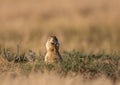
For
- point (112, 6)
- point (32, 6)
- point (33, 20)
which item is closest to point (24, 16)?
point (33, 20)

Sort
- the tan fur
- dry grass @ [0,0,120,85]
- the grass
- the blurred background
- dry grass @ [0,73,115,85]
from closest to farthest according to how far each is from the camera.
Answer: dry grass @ [0,73,115,85]
the grass
the tan fur
dry grass @ [0,0,120,85]
the blurred background

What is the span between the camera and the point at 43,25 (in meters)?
20.4

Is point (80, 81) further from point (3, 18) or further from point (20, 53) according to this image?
point (3, 18)

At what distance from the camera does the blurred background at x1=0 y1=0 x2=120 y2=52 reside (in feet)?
58.2

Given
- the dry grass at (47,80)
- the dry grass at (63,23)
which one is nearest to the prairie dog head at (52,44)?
the dry grass at (47,80)

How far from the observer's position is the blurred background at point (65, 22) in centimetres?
1775

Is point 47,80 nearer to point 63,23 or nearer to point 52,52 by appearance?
point 52,52

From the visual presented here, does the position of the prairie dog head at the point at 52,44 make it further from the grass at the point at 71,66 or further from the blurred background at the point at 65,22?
the blurred background at the point at 65,22

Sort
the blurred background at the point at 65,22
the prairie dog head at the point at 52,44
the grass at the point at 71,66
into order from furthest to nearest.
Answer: the blurred background at the point at 65,22, the prairie dog head at the point at 52,44, the grass at the point at 71,66

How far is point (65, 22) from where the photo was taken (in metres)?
20.6

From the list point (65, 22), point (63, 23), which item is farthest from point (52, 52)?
point (65, 22)

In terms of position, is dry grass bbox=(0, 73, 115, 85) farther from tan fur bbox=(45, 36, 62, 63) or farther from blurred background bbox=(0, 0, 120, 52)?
blurred background bbox=(0, 0, 120, 52)

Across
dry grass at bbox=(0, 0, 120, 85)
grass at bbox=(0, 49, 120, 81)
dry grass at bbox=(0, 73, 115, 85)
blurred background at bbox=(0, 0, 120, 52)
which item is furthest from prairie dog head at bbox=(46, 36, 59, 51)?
blurred background at bbox=(0, 0, 120, 52)

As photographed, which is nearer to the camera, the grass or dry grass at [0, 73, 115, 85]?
dry grass at [0, 73, 115, 85]
